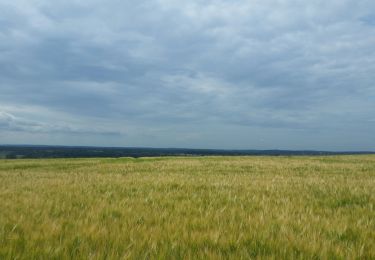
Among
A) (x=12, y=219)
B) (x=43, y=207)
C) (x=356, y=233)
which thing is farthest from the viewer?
(x=43, y=207)

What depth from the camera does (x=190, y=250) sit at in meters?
3.41

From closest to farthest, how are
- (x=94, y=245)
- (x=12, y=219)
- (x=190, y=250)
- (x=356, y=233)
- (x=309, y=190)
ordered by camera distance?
(x=190, y=250)
(x=94, y=245)
(x=356, y=233)
(x=12, y=219)
(x=309, y=190)

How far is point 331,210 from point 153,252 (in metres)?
3.71

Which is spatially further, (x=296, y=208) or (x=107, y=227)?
(x=296, y=208)

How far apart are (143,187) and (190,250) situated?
19.1 ft

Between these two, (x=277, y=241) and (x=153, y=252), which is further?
(x=277, y=241)

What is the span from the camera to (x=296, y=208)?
5969mm

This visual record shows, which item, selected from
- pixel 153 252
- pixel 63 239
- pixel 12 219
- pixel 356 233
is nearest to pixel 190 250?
pixel 153 252

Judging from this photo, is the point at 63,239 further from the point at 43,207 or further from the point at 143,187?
the point at 143,187

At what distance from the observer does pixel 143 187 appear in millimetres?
9094

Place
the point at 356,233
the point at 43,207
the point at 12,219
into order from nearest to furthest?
the point at 356,233 → the point at 12,219 → the point at 43,207

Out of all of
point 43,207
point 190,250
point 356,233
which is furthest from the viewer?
point 43,207

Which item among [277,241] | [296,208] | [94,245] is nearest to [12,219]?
[94,245]

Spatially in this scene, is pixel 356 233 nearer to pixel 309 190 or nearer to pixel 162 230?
pixel 162 230
